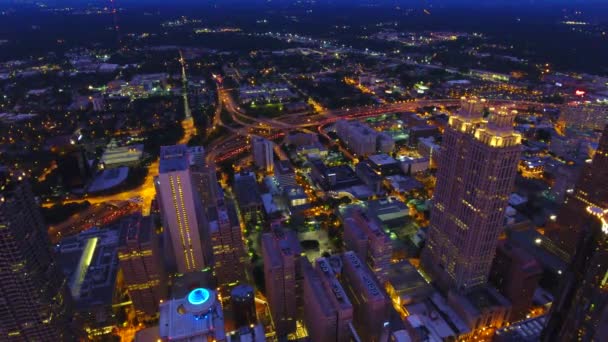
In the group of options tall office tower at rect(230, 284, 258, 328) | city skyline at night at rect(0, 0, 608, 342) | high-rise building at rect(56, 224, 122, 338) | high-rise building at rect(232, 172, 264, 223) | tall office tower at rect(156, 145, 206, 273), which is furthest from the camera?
high-rise building at rect(232, 172, 264, 223)

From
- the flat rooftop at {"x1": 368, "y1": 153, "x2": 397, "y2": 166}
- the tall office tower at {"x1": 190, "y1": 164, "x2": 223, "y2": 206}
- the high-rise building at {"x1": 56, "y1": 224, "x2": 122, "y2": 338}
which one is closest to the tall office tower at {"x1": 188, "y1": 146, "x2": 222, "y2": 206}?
the tall office tower at {"x1": 190, "y1": 164, "x2": 223, "y2": 206}

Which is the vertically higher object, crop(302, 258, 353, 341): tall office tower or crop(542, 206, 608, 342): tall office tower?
crop(542, 206, 608, 342): tall office tower

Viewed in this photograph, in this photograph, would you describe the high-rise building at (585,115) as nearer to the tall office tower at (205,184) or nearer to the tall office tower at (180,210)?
the tall office tower at (205,184)

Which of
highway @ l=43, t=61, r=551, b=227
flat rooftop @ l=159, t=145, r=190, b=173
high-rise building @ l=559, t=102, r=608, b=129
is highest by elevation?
flat rooftop @ l=159, t=145, r=190, b=173

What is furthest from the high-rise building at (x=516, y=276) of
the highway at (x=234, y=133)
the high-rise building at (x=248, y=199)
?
the highway at (x=234, y=133)

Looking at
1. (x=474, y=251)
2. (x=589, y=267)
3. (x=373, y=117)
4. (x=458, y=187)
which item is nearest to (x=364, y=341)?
(x=474, y=251)

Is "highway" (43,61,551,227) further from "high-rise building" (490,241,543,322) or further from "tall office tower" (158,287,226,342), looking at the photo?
"high-rise building" (490,241,543,322)

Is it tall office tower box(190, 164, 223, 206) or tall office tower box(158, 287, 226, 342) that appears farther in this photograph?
tall office tower box(190, 164, 223, 206)

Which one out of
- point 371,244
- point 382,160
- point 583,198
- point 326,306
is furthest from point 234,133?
point 583,198
